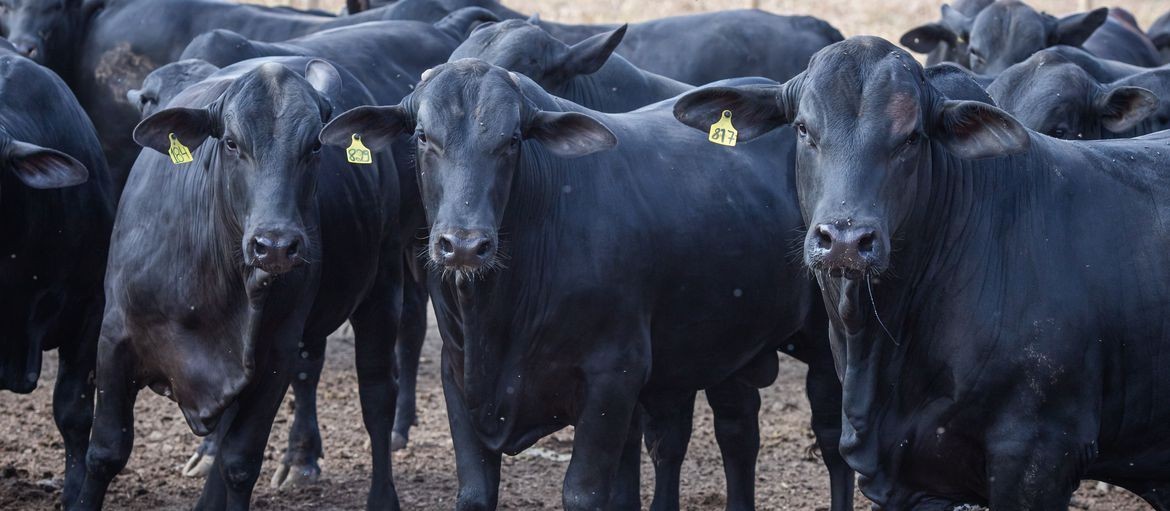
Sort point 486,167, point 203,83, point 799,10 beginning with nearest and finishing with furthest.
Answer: point 486,167
point 203,83
point 799,10

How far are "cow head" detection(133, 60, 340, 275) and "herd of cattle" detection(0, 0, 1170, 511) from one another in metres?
0.01

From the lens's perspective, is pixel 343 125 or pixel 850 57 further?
pixel 343 125

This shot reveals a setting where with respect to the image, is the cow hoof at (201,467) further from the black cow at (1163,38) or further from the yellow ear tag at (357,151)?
the black cow at (1163,38)

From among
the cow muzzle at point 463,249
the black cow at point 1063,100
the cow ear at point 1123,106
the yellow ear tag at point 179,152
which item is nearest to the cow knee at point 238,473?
the yellow ear tag at point 179,152

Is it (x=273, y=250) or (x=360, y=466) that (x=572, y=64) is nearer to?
(x=360, y=466)

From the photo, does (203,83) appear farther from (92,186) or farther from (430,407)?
(430,407)

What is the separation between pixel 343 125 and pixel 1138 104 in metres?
3.56

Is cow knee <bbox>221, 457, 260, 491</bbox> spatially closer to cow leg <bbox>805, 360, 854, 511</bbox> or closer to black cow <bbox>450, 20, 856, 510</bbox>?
black cow <bbox>450, 20, 856, 510</bbox>

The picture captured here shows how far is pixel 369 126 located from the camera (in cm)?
572

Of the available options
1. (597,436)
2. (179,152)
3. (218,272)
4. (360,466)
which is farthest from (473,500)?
(360,466)

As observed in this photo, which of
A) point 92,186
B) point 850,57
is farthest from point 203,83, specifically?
point 850,57

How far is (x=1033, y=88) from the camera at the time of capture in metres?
7.24

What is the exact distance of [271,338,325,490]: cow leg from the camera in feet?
25.4

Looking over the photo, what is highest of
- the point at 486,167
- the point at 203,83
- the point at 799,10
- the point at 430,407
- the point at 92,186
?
the point at 486,167
